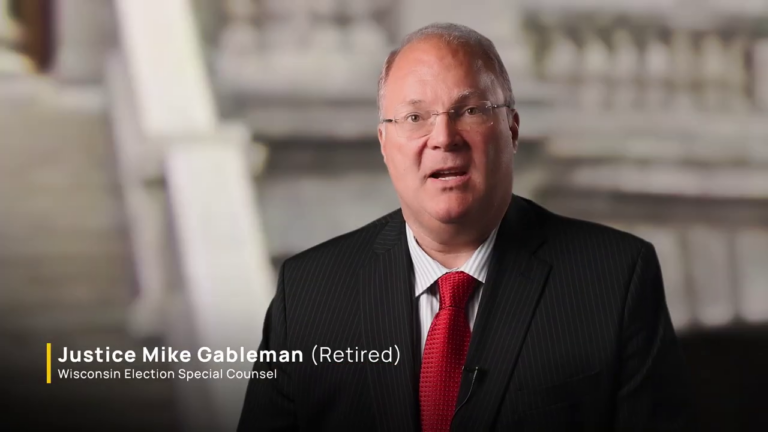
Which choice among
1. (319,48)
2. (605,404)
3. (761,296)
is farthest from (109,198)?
(761,296)

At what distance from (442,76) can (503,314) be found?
1.54 ft

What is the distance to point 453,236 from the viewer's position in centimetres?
150

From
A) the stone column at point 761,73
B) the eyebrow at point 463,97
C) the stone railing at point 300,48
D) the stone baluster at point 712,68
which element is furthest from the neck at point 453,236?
the stone column at point 761,73

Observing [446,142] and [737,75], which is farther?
[737,75]

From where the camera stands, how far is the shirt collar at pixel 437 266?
152cm

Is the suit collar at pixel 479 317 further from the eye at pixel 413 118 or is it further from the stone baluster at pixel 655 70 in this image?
the stone baluster at pixel 655 70

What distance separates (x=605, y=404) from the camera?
1.42 m

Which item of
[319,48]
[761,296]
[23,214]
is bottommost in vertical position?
[761,296]

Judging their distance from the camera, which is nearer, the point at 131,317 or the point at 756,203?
the point at 131,317

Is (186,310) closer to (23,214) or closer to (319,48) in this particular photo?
(23,214)

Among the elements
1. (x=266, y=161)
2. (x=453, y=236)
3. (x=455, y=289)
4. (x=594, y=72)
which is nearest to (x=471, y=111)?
(x=453, y=236)

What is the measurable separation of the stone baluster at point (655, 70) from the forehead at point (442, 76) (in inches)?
56.4

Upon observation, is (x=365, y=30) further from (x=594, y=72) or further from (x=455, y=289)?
(x=455, y=289)

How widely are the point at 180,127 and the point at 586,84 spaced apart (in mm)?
1425
